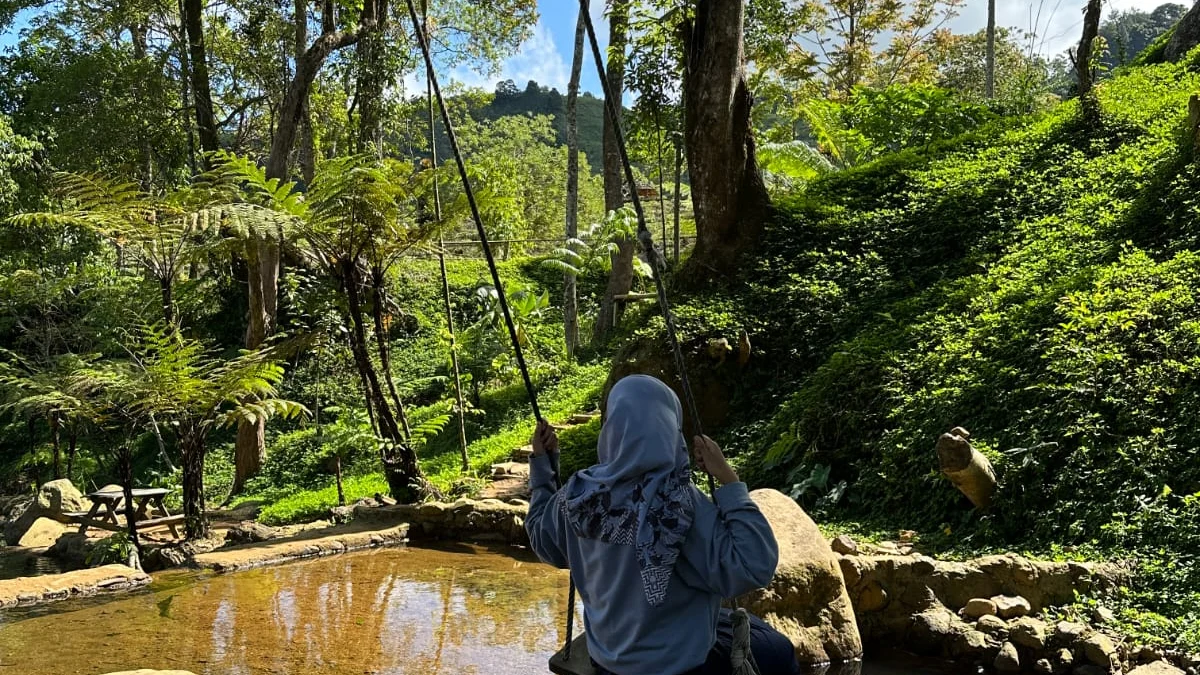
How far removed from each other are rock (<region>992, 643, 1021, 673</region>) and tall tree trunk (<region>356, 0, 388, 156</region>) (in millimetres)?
10090

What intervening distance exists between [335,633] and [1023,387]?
184 inches

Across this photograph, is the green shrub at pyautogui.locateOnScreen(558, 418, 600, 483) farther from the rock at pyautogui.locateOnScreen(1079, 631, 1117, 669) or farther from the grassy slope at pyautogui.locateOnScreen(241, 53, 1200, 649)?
the rock at pyautogui.locateOnScreen(1079, 631, 1117, 669)

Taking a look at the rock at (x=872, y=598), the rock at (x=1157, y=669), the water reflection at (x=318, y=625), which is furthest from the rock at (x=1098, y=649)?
the water reflection at (x=318, y=625)

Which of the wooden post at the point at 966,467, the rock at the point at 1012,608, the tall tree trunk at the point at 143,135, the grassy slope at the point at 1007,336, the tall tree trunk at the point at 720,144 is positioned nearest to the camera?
the rock at the point at 1012,608

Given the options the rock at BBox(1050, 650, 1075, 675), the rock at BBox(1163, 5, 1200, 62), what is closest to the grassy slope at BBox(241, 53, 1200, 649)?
the rock at BBox(1050, 650, 1075, 675)

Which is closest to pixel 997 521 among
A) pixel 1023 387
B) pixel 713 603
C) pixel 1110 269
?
pixel 1023 387

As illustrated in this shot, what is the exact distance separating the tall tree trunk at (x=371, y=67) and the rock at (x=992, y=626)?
9.91 meters

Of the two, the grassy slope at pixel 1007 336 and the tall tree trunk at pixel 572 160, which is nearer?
the grassy slope at pixel 1007 336

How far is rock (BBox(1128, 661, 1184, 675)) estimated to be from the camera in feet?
11.2

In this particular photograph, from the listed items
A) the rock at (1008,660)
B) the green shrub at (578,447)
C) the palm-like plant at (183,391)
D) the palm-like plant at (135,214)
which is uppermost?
the palm-like plant at (135,214)

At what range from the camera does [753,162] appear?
992 cm

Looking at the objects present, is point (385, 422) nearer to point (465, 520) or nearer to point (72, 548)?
point (465, 520)

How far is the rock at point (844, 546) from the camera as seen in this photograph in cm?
493

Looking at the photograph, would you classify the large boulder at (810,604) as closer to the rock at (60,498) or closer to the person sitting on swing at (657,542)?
the person sitting on swing at (657,542)
